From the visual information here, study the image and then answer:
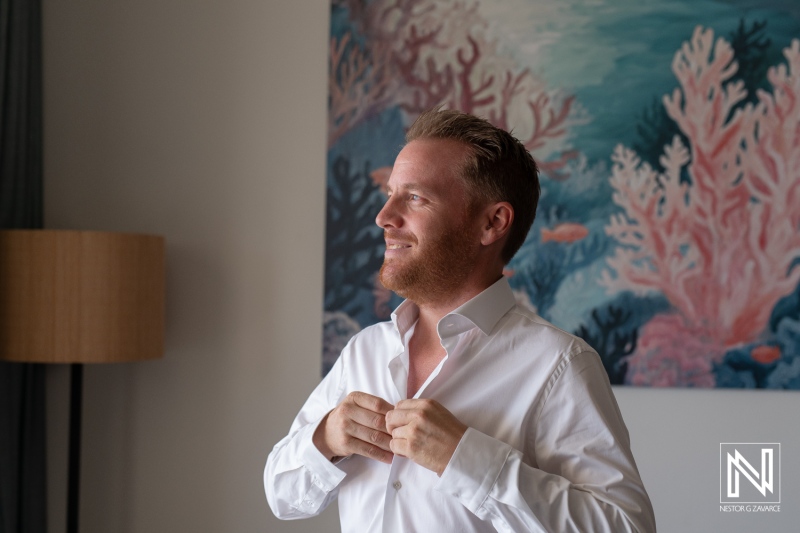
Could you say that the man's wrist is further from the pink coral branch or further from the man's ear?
the pink coral branch

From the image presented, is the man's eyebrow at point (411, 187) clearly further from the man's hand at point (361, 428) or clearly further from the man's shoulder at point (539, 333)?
the man's hand at point (361, 428)

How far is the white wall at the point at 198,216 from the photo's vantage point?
2930 millimetres

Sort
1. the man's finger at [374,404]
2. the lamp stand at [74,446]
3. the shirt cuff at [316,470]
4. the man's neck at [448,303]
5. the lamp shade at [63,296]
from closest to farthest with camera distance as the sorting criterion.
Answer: the man's finger at [374,404]
the shirt cuff at [316,470]
the man's neck at [448,303]
the lamp shade at [63,296]
the lamp stand at [74,446]

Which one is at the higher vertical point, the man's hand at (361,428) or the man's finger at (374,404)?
the man's finger at (374,404)

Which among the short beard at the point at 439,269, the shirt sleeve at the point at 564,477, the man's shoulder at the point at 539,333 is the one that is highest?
the short beard at the point at 439,269

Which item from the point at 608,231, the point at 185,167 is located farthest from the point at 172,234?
the point at 608,231

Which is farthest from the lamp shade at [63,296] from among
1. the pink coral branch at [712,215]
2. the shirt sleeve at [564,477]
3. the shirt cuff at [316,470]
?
the pink coral branch at [712,215]

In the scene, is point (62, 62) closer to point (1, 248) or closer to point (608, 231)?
point (1, 248)

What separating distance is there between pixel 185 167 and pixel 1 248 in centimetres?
74

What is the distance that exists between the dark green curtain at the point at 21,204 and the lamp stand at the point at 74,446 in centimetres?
23

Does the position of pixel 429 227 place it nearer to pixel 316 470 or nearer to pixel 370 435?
pixel 370 435

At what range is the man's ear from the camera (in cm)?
166

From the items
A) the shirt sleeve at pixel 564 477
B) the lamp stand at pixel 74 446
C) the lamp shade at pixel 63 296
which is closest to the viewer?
the shirt sleeve at pixel 564 477

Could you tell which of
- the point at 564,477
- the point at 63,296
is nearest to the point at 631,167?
the point at 564,477
